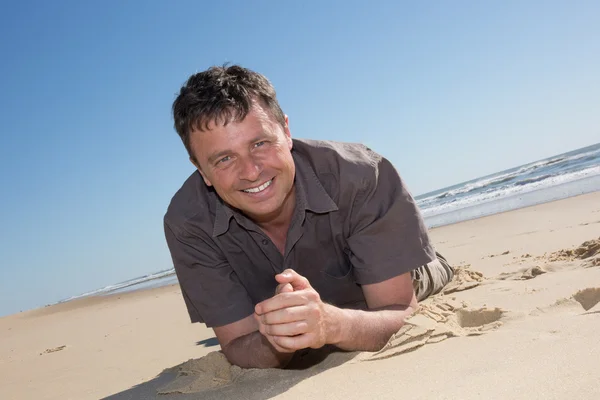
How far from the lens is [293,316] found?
1891 millimetres

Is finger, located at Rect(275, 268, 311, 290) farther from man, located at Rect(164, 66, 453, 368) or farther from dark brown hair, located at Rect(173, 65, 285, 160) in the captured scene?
dark brown hair, located at Rect(173, 65, 285, 160)

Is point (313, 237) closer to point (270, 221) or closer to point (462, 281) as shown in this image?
point (270, 221)

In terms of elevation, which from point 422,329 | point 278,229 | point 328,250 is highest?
Answer: point 278,229

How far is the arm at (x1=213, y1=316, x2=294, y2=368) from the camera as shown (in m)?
2.32

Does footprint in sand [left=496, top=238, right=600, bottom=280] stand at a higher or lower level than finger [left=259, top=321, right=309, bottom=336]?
lower

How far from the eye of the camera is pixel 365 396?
5.65 feet

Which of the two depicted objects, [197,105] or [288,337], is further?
[197,105]

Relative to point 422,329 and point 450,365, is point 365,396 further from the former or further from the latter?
point 422,329

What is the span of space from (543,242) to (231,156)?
450cm

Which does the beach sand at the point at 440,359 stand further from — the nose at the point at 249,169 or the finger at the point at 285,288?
the nose at the point at 249,169

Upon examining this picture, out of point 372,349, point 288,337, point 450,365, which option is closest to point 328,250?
point 372,349

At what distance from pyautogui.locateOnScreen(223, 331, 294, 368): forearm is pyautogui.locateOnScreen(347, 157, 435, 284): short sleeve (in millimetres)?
563

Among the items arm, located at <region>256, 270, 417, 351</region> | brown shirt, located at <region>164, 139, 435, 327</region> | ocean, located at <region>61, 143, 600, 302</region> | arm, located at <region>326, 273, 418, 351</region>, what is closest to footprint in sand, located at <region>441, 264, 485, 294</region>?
brown shirt, located at <region>164, 139, 435, 327</region>

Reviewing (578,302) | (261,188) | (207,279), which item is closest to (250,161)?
(261,188)
